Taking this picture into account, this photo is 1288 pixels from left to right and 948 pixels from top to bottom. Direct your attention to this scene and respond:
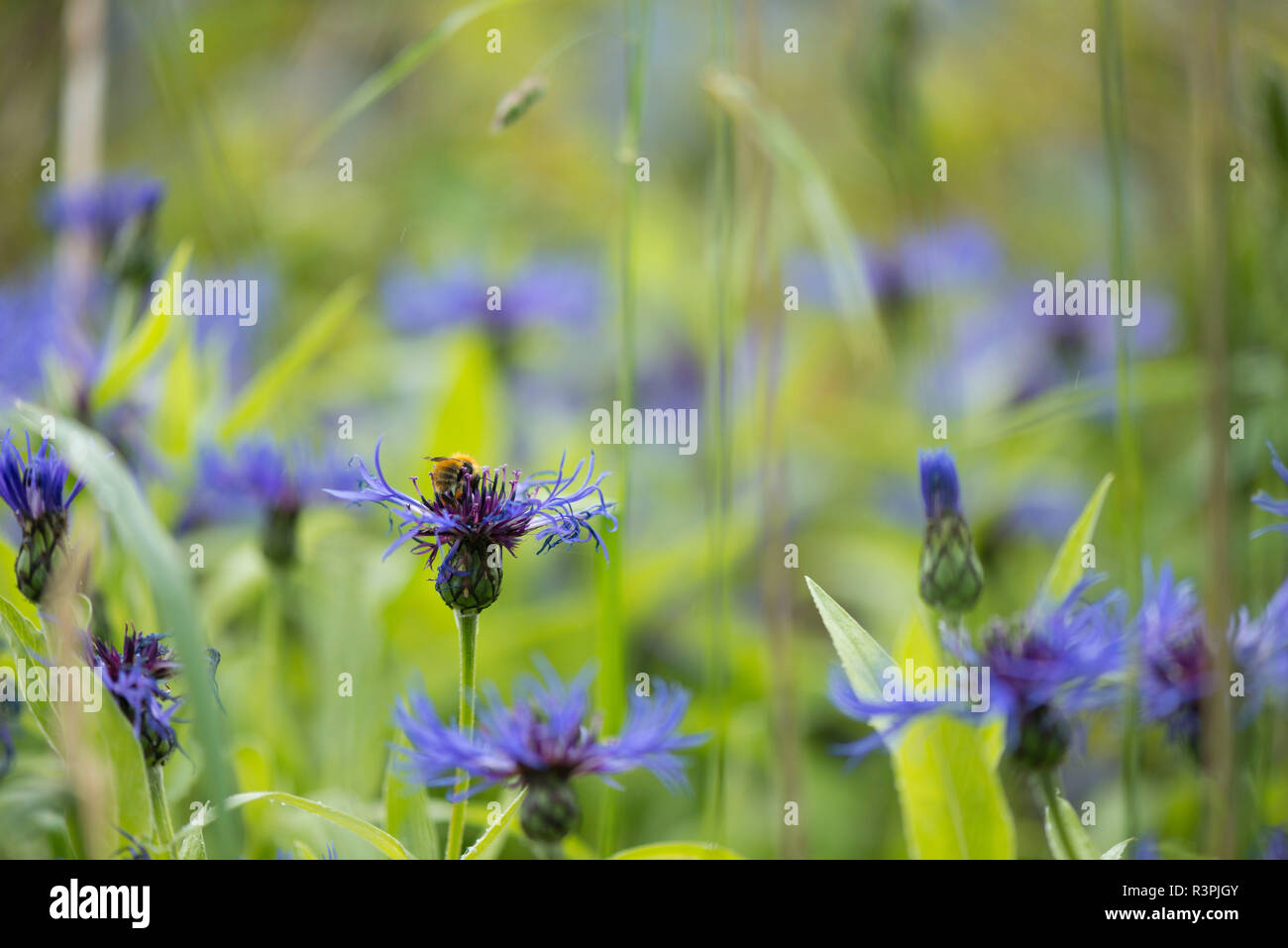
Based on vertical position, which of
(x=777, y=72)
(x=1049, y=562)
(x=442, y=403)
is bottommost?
(x=1049, y=562)

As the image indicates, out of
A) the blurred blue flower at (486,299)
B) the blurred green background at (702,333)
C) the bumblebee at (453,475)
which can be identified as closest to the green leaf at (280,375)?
the blurred green background at (702,333)

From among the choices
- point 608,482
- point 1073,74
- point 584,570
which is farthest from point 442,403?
point 1073,74

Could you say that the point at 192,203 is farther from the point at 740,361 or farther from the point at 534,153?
the point at 740,361

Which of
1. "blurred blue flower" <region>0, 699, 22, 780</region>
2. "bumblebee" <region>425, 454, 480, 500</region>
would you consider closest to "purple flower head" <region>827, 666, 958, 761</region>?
"bumblebee" <region>425, 454, 480, 500</region>

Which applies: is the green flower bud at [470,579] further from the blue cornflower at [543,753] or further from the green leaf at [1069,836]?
the green leaf at [1069,836]
